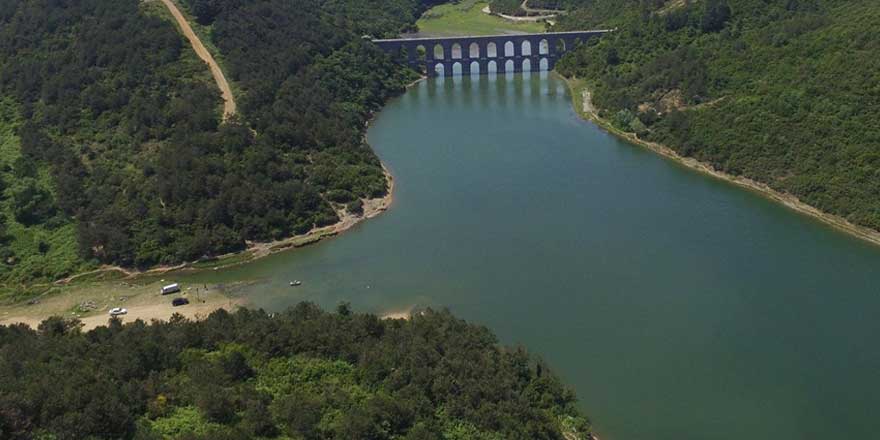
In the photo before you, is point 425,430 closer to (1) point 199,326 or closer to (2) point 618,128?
(1) point 199,326

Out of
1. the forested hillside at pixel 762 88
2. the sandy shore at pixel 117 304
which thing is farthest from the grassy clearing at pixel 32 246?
the forested hillside at pixel 762 88

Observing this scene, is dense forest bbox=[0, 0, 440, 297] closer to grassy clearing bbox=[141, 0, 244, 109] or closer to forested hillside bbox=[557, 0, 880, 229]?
grassy clearing bbox=[141, 0, 244, 109]

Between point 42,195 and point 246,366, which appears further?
point 42,195

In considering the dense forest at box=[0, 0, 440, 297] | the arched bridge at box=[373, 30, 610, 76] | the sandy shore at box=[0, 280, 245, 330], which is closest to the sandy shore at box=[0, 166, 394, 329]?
the sandy shore at box=[0, 280, 245, 330]

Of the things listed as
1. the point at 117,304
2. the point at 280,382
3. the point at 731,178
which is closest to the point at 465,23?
the point at 731,178

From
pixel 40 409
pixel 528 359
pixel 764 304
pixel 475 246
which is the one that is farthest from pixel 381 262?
pixel 40 409

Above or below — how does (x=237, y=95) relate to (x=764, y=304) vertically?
above

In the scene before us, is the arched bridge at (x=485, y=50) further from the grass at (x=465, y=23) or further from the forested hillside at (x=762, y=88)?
the grass at (x=465, y=23)
